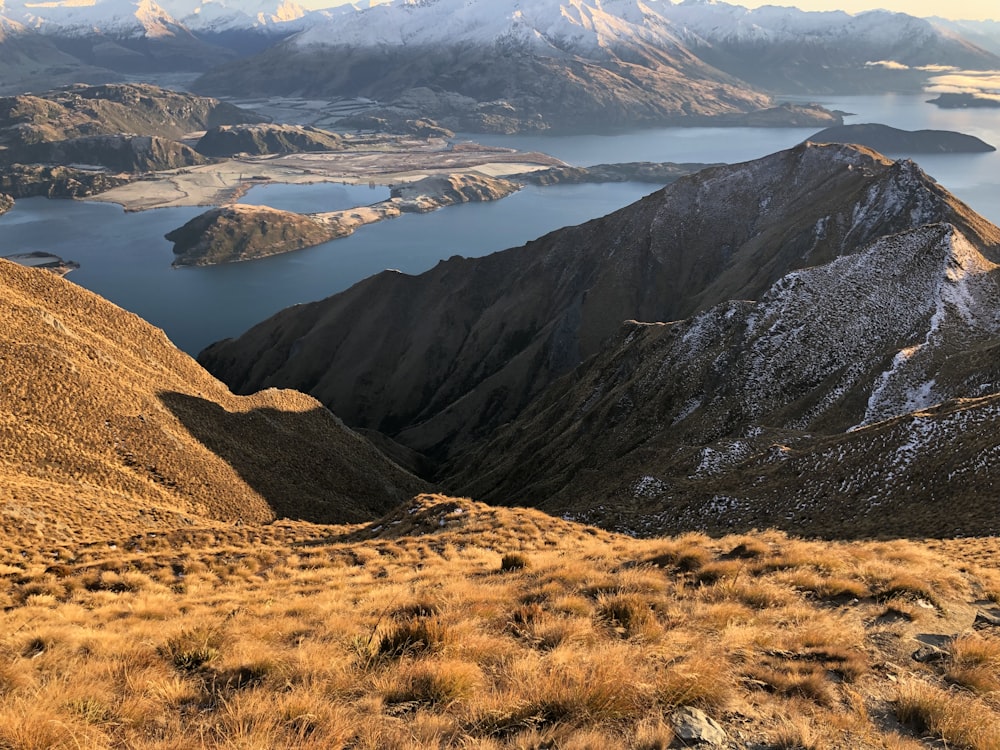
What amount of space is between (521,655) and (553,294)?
129974 mm

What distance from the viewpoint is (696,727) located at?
26.3 feet

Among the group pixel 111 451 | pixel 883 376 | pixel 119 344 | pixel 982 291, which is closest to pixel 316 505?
pixel 111 451

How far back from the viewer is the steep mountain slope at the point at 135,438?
111ft

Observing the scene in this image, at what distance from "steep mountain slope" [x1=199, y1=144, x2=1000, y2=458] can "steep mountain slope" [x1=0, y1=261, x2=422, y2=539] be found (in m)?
49.5

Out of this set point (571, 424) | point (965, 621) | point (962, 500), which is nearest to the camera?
point (965, 621)

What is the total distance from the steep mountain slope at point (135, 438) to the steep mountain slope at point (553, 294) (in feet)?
162

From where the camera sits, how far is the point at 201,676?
32.4 feet

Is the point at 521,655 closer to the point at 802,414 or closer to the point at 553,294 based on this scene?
the point at 802,414

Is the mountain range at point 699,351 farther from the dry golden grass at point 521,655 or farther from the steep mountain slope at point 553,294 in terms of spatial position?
the dry golden grass at point 521,655

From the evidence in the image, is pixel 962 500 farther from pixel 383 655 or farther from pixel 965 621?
pixel 383 655

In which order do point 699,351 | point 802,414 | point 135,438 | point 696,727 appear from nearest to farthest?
point 696,727
point 135,438
point 802,414
point 699,351

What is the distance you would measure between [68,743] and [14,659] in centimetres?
503

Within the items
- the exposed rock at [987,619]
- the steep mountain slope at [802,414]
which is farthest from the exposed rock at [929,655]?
the steep mountain slope at [802,414]

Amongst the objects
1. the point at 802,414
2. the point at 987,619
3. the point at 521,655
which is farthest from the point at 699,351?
the point at 521,655
